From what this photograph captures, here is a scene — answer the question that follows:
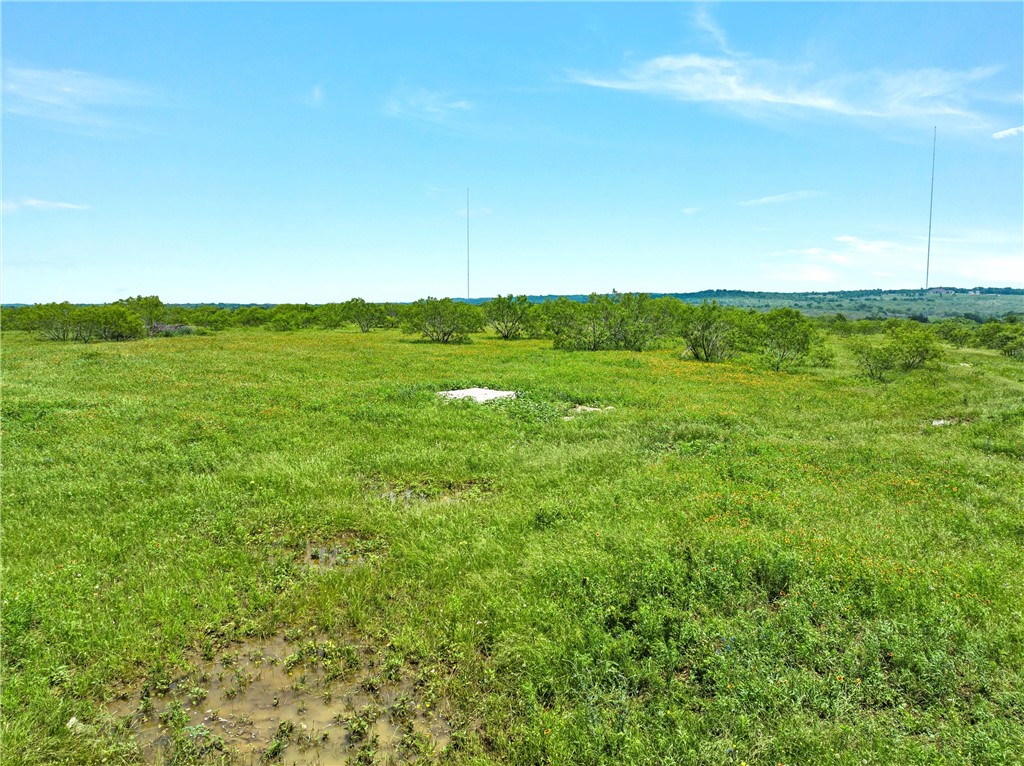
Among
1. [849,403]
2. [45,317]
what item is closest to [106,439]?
[849,403]

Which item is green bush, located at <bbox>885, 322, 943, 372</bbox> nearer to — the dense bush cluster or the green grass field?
the dense bush cluster

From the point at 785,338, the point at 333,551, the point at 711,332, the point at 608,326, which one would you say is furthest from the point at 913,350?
the point at 333,551

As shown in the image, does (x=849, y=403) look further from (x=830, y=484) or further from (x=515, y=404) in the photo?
(x=515, y=404)

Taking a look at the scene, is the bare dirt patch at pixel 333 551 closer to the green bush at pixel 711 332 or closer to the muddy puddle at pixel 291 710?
the muddy puddle at pixel 291 710

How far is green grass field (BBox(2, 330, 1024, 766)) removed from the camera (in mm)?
5289

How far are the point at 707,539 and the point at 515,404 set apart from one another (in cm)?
1289

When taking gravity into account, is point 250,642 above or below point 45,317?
below

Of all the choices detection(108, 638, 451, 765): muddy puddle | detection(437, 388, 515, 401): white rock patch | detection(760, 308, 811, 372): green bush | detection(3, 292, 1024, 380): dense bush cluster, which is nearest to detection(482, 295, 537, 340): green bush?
detection(3, 292, 1024, 380): dense bush cluster

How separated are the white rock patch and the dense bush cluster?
2638 cm

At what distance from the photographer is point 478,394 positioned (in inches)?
927

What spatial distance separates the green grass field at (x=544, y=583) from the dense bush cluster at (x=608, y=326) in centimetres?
2224

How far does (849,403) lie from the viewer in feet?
76.3

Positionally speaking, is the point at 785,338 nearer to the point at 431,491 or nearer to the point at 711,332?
the point at 711,332

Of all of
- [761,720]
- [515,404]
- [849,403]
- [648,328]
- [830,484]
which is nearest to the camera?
[761,720]
